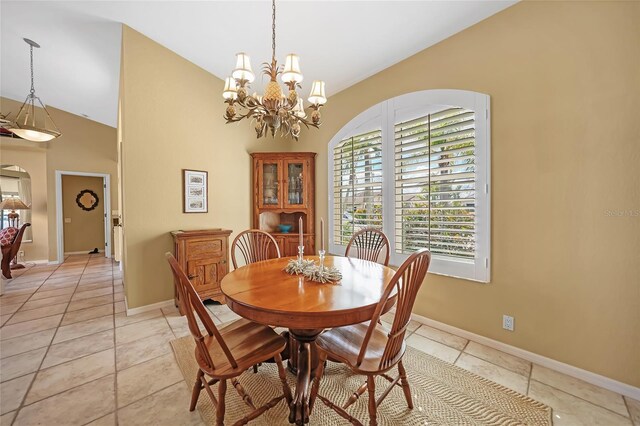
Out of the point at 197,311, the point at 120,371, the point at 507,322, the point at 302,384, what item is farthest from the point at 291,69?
→ the point at 507,322

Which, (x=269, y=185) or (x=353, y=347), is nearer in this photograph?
(x=353, y=347)

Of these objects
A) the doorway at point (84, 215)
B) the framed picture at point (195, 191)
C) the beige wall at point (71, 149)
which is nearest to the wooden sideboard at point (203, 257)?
the framed picture at point (195, 191)

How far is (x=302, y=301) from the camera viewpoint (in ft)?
4.12

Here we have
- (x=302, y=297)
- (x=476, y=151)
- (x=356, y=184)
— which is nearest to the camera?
(x=302, y=297)

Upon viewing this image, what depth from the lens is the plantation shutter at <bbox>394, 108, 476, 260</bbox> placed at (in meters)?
2.32

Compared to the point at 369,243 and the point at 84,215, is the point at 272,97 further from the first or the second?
the point at 84,215

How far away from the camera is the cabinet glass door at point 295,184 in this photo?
3.93 m

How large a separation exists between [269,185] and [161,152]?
150 centimetres

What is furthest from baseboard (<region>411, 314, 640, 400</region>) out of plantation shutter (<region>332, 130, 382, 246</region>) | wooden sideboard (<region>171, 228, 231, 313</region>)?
wooden sideboard (<region>171, 228, 231, 313</region>)

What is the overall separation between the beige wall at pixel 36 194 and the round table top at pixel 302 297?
22.9 feet

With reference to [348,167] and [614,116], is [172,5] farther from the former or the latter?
[614,116]

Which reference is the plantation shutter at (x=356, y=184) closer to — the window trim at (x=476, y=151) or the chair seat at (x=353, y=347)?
the window trim at (x=476, y=151)

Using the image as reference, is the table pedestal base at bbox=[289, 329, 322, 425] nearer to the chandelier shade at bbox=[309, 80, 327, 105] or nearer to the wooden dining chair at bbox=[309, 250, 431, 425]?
the wooden dining chair at bbox=[309, 250, 431, 425]

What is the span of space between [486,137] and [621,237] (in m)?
1.14
